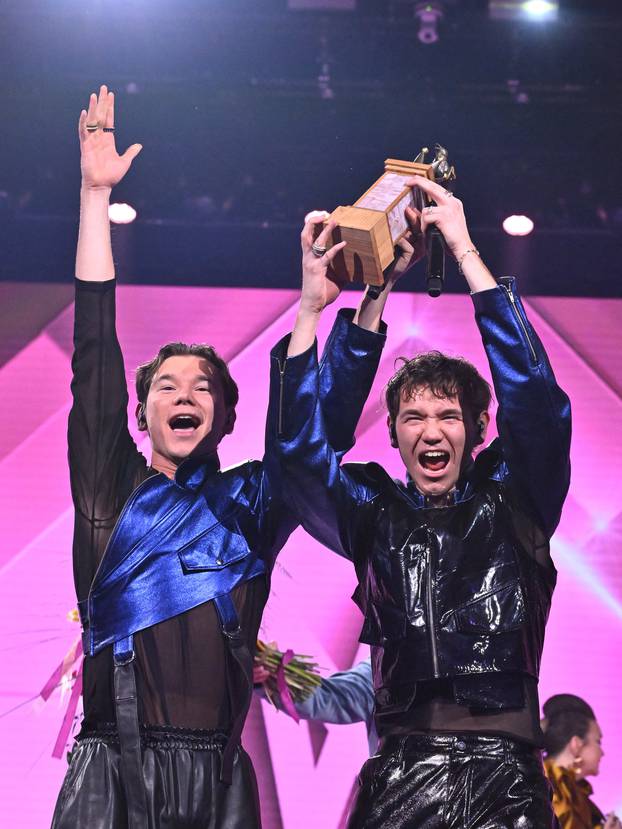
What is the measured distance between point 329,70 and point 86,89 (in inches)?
38.7

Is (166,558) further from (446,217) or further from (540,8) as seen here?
(540,8)

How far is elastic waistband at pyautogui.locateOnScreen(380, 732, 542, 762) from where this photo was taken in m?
2.24

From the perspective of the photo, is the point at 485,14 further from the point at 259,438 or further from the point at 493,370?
the point at 493,370

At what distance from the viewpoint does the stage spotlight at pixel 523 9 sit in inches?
183

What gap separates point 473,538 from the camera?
2408 mm

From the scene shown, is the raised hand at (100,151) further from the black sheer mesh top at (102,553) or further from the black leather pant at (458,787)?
the black leather pant at (458,787)

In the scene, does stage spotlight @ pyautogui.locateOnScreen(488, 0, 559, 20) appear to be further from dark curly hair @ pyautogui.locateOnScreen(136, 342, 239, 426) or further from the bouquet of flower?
the bouquet of flower

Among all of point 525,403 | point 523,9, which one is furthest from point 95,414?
point 523,9

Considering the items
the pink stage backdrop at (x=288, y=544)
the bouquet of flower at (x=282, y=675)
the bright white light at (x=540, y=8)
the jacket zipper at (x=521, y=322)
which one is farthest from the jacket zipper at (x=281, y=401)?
the bright white light at (x=540, y=8)

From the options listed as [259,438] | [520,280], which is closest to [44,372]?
[259,438]

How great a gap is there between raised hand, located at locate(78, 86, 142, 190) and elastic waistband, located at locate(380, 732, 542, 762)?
1.41 metres

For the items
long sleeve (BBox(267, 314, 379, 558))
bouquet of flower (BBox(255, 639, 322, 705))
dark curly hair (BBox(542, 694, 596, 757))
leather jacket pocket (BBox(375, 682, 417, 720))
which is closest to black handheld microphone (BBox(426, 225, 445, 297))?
long sleeve (BBox(267, 314, 379, 558))

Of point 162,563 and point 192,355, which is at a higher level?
point 192,355

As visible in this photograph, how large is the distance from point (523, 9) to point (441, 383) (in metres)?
2.60
